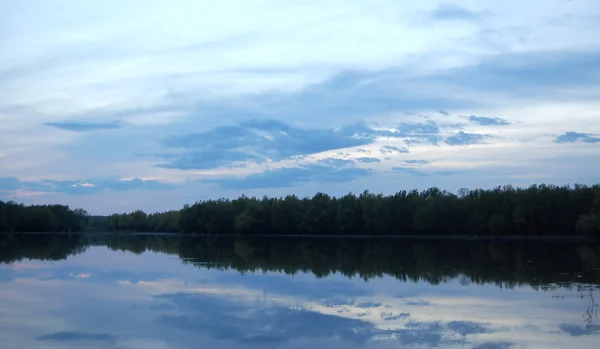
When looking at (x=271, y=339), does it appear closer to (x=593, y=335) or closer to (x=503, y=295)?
(x=593, y=335)

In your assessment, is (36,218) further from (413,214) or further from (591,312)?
(591,312)

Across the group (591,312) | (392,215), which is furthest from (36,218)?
(591,312)

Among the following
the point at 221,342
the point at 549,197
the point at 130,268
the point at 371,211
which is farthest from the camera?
the point at 371,211

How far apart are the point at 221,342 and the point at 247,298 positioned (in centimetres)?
667

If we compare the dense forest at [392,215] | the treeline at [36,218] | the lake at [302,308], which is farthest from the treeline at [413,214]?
the lake at [302,308]

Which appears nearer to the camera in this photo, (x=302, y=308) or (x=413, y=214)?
(x=302, y=308)

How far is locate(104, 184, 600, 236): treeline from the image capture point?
253 feet

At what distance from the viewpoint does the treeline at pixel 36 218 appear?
113312 mm

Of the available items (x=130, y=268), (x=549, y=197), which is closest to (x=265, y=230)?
(x=549, y=197)

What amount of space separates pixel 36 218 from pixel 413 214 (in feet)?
235

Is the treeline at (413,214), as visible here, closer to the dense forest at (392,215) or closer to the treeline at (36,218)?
the dense forest at (392,215)

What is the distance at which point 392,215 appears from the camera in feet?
300

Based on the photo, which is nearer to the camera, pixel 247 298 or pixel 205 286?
pixel 247 298

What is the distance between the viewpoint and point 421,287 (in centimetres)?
2278
